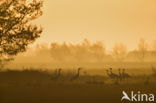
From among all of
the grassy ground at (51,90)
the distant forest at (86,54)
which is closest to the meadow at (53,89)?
the grassy ground at (51,90)

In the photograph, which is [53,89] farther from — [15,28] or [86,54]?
[86,54]

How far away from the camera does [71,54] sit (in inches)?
6678

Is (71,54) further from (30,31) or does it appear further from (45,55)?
(30,31)

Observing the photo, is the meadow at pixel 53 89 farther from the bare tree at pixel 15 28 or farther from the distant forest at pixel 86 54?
the distant forest at pixel 86 54

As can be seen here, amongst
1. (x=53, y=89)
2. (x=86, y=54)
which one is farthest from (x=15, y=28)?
(x=86, y=54)

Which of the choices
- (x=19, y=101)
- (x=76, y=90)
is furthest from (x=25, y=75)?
(x=19, y=101)

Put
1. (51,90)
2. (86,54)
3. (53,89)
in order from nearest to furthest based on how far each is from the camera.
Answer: (51,90) → (53,89) → (86,54)

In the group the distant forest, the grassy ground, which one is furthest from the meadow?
the distant forest

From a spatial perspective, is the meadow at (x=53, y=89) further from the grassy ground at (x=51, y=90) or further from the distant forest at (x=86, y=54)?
the distant forest at (x=86, y=54)

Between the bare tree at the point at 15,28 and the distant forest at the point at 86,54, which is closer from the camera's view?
the bare tree at the point at 15,28

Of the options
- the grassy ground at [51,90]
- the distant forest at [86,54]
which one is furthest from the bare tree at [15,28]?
the distant forest at [86,54]

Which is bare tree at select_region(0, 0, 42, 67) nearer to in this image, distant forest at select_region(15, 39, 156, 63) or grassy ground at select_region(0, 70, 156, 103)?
grassy ground at select_region(0, 70, 156, 103)

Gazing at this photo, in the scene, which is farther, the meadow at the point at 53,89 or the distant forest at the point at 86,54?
the distant forest at the point at 86,54

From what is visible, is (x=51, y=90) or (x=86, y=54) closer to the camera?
(x=51, y=90)
